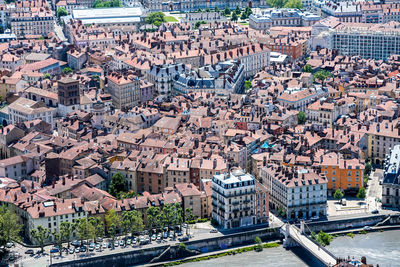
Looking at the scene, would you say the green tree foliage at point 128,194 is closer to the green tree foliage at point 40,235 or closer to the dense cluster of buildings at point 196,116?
the dense cluster of buildings at point 196,116

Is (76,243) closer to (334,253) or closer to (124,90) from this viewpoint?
(334,253)

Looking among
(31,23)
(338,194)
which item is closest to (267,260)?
(338,194)

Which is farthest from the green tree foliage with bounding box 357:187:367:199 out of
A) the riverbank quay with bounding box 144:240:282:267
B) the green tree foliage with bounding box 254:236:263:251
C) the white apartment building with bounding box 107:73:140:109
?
the white apartment building with bounding box 107:73:140:109

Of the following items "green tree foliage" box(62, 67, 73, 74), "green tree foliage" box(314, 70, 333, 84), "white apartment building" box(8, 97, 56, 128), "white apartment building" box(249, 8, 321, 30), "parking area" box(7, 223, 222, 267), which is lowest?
"parking area" box(7, 223, 222, 267)

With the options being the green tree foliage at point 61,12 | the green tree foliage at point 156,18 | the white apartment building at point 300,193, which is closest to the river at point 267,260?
the white apartment building at point 300,193

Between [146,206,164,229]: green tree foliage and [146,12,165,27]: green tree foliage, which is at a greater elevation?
[146,12,165,27]: green tree foliage

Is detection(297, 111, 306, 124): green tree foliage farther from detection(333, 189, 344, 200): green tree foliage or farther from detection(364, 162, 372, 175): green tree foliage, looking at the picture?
detection(333, 189, 344, 200): green tree foliage

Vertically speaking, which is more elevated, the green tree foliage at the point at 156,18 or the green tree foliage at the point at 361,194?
the green tree foliage at the point at 156,18
